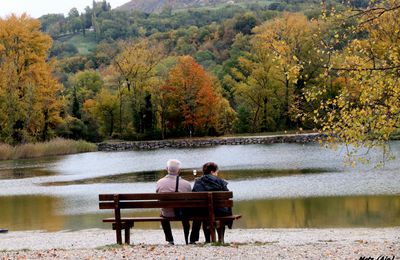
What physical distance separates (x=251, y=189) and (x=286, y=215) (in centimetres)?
815

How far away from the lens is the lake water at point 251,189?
2202 centimetres

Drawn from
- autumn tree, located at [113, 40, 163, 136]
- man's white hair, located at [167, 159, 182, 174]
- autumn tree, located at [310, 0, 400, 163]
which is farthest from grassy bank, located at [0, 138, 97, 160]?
autumn tree, located at [310, 0, 400, 163]

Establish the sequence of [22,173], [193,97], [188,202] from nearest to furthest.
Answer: [188,202] < [22,173] < [193,97]

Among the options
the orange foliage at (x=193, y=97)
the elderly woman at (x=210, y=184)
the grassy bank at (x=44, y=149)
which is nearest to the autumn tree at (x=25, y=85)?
the grassy bank at (x=44, y=149)

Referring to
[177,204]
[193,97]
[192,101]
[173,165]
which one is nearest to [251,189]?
[173,165]

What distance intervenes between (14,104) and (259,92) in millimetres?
29486

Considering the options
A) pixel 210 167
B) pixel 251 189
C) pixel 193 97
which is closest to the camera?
pixel 210 167

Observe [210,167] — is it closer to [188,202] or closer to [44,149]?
[188,202]

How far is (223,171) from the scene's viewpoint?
138 ft

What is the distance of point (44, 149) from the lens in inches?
2544

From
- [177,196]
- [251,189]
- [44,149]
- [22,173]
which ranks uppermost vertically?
[177,196]

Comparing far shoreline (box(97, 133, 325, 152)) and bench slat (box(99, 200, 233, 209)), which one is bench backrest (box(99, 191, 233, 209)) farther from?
far shoreline (box(97, 133, 325, 152))

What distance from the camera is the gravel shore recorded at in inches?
471

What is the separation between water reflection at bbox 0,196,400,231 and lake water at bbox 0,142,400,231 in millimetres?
32
